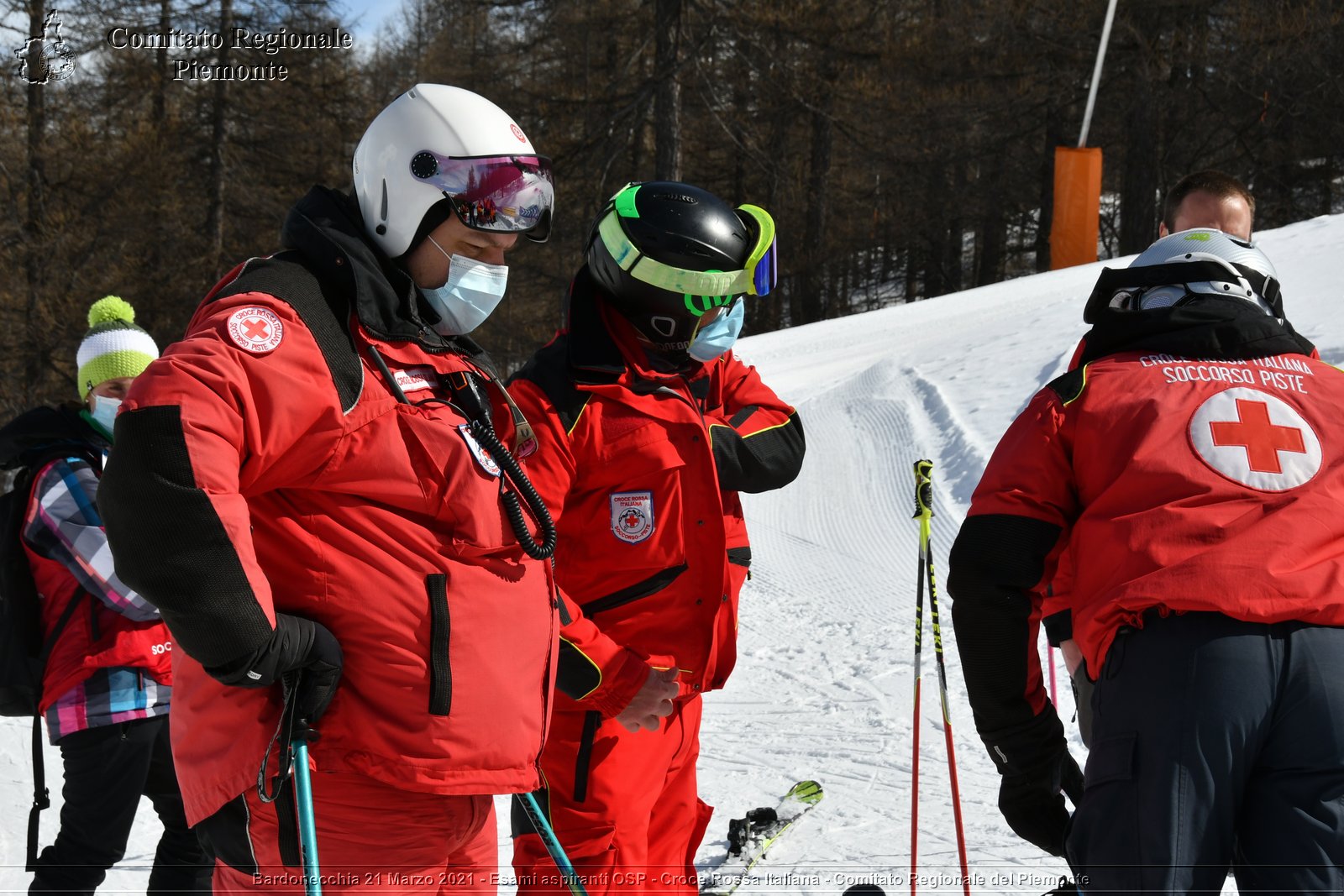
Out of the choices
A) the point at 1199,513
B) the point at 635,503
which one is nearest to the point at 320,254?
the point at 635,503

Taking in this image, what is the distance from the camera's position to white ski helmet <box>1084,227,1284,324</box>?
247 centimetres

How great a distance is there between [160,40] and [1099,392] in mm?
22382

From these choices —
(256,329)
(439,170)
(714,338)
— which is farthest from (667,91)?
(256,329)

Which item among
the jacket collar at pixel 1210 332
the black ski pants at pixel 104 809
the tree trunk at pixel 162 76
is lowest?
the black ski pants at pixel 104 809

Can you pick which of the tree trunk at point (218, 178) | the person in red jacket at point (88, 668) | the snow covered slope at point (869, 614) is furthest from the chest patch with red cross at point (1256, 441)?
the tree trunk at point (218, 178)

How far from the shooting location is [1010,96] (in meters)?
25.0

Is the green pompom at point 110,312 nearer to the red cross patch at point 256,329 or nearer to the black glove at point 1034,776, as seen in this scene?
the red cross patch at point 256,329

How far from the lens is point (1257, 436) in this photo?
2.22 meters

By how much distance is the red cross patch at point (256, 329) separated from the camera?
1.94 meters

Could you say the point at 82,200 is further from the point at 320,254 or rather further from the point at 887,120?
the point at 320,254

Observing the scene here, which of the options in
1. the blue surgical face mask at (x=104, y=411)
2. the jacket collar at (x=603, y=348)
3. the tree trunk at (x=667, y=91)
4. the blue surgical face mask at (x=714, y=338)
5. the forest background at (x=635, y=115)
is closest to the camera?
the jacket collar at (x=603, y=348)

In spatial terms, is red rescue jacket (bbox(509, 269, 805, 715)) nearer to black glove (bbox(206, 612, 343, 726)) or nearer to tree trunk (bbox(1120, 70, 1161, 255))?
black glove (bbox(206, 612, 343, 726))

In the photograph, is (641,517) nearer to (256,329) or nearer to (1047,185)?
(256,329)

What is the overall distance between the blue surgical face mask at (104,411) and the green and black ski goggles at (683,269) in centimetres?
174
